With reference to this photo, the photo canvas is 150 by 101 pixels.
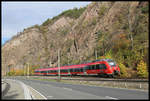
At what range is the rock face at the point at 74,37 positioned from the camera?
75.3 metres

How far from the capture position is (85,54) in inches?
3073

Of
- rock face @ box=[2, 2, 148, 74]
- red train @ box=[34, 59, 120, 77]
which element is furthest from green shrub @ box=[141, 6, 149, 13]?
red train @ box=[34, 59, 120, 77]

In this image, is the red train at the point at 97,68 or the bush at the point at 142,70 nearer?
the red train at the point at 97,68

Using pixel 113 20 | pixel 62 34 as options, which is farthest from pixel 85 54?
pixel 62 34

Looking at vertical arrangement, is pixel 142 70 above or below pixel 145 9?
below

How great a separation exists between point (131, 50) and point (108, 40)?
14.0 m

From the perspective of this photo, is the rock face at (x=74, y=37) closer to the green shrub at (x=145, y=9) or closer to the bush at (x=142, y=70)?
the green shrub at (x=145, y=9)

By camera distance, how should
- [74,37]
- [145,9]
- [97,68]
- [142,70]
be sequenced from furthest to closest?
[74,37]
[145,9]
[142,70]
[97,68]

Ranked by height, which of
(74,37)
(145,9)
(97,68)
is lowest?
(97,68)

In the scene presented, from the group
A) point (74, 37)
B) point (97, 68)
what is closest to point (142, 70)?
point (97, 68)

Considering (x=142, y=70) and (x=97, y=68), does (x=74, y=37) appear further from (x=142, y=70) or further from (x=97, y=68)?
(x=97, y=68)

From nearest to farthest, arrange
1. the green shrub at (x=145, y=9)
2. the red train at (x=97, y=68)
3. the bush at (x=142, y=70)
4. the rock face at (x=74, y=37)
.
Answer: the red train at (x=97, y=68) → the bush at (x=142, y=70) → the green shrub at (x=145, y=9) → the rock face at (x=74, y=37)

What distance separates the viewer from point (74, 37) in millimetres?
93625

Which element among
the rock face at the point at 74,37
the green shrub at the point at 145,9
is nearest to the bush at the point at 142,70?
the green shrub at the point at 145,9
